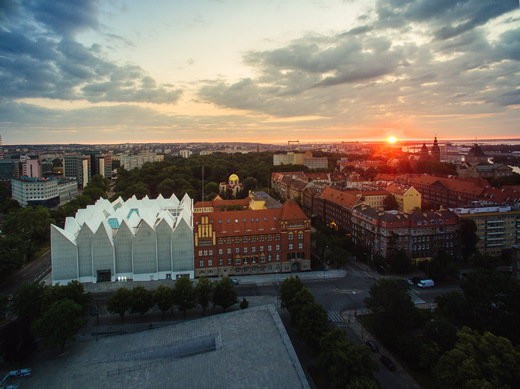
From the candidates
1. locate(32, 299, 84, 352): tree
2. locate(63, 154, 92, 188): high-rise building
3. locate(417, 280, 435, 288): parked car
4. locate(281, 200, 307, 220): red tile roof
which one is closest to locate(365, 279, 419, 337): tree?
locate(417, 280, 435, 288): parked car

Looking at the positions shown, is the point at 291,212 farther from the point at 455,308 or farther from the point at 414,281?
the point at 455,308

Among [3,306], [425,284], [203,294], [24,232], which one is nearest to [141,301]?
[203,294]

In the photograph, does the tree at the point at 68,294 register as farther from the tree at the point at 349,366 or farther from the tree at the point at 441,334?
the tree at the point at 441,334

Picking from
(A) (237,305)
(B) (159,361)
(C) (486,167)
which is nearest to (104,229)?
(A) (237,305)

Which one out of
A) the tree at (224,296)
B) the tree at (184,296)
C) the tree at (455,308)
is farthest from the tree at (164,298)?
the tree at (455,308)

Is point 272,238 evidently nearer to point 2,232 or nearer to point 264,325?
point 264,325

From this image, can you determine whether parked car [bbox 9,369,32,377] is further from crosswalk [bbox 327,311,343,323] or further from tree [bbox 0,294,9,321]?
crosswalk [bbox 327,311,343,323]
